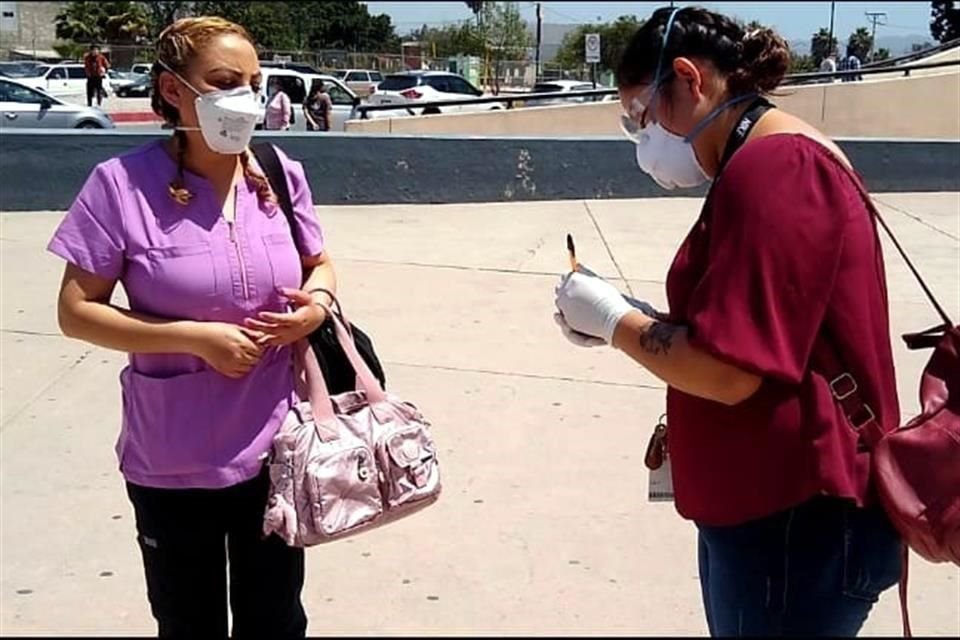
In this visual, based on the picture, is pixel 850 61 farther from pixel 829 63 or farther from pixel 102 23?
pixel 102 23

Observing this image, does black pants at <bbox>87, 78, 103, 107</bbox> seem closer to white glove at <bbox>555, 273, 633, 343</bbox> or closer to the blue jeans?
white glove at <bbox>555, 273, 633, 343</bbox>

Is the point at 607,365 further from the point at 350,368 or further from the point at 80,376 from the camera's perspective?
the point at 350,368

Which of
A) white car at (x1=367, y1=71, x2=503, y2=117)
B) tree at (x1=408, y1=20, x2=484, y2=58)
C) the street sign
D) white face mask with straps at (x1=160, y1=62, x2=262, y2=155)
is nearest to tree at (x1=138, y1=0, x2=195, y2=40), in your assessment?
tree at (x1=408, y1=20, x2=484, y2=58)

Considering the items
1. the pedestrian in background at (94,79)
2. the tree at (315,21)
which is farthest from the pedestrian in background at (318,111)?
the tree at (315,21)

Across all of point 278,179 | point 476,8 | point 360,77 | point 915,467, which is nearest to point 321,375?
point 278,179

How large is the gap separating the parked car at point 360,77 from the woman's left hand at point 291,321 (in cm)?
2742

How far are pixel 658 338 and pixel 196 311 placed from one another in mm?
1033

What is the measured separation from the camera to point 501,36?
963 inches

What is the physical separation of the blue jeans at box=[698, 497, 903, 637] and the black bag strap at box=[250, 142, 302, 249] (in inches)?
47.8

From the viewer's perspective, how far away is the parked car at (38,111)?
16311 mm

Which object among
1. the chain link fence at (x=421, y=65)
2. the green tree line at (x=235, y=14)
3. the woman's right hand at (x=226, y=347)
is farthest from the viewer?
the green tree line at (x=235, y=14)

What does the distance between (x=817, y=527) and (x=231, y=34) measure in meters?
1.59

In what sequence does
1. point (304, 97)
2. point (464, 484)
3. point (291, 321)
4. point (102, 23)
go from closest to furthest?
1. point (291, 321)
2. point (464, 484)
3. point (304, 97)
4. point (102, 23)

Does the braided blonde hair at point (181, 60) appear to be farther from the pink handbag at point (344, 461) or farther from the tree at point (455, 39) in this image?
the tree at point (455, 39)
